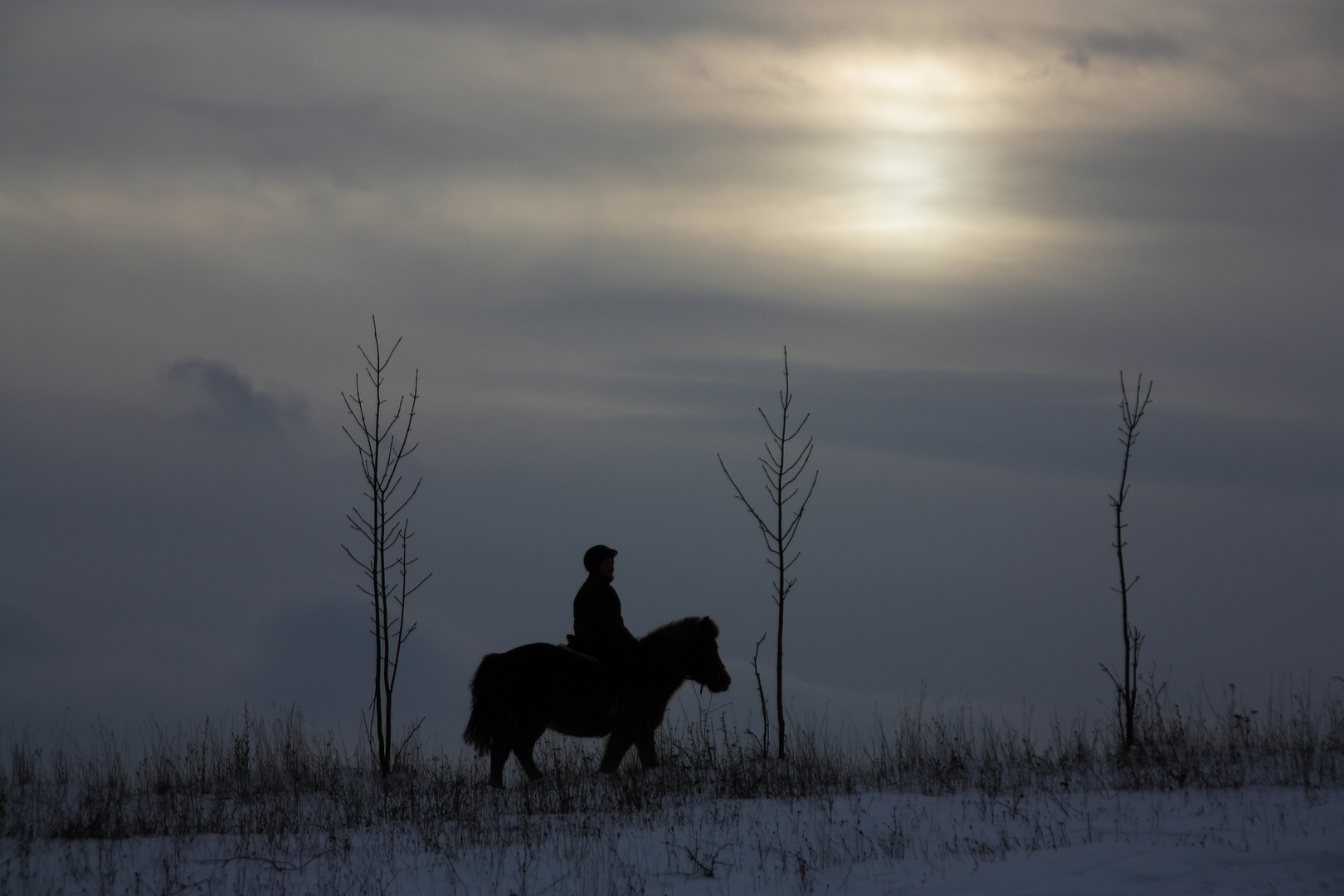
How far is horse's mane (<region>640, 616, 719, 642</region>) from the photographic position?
12.0 meters

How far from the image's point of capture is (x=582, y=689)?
11359 millimetres

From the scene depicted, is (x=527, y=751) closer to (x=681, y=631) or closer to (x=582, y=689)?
(x=582, y=689)

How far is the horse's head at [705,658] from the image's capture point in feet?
39.2

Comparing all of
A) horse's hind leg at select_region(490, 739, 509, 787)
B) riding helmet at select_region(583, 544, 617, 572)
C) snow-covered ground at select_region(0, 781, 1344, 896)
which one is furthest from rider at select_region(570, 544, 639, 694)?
snow-covered ground at select_region(0, 781, 1344, 896)

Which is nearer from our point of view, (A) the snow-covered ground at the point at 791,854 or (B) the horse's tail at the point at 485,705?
(A) the snow-covered ground at the point at 791,854

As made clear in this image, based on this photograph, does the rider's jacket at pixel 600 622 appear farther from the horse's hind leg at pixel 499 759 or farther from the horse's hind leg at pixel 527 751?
the horse's hind leg at pixel 499 759

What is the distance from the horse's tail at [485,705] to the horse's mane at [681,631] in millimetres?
1667

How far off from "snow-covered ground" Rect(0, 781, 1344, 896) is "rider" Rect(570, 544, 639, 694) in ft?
7.04

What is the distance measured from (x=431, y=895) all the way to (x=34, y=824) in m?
4.43

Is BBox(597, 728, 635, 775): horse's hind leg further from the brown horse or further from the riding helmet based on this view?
the riding helmet

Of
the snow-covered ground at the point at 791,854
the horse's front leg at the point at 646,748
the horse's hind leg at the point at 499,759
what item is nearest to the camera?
the snow-covered ground at the point at 791,854

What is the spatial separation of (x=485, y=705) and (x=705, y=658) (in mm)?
2456

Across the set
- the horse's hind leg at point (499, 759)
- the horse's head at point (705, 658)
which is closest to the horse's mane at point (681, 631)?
the horse's head at point (705, 658)

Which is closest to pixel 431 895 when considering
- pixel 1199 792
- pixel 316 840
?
pixel 316 840
